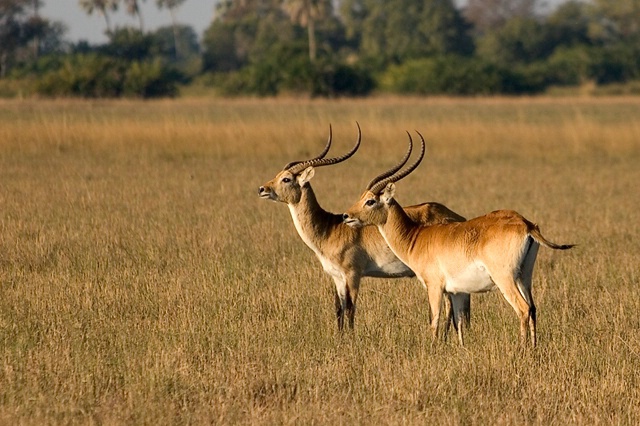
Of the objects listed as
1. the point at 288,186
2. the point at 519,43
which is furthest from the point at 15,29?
the point at 288,186

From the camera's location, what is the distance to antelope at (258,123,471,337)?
28.0 ft

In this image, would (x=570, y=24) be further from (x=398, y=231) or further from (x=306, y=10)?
(x=398, y=231)

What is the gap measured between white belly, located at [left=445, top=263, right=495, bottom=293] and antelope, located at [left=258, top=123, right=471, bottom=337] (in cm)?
52

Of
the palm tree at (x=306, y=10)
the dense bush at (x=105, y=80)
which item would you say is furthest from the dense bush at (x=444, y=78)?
the palm tree at (x=306, y=10)

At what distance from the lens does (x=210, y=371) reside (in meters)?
7.01

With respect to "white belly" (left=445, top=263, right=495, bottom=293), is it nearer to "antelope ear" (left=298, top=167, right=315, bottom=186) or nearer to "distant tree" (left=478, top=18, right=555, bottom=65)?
"antelope ear" (left=298, top=167, right=315, bottom=186)

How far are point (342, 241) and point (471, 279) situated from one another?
4.56 feet

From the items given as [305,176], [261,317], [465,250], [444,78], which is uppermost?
[305,176]

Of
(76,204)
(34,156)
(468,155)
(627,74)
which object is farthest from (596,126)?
(627,74)

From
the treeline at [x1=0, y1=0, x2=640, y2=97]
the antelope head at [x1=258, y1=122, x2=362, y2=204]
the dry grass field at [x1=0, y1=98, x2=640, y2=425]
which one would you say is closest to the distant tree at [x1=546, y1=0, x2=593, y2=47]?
the treeline at [x1=0, y1=0, x2=640, y2=97]

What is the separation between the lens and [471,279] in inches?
301

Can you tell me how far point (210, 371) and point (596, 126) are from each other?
71.6 feet

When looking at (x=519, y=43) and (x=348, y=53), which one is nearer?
(x=519, y=43)

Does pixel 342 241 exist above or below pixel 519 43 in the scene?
above
